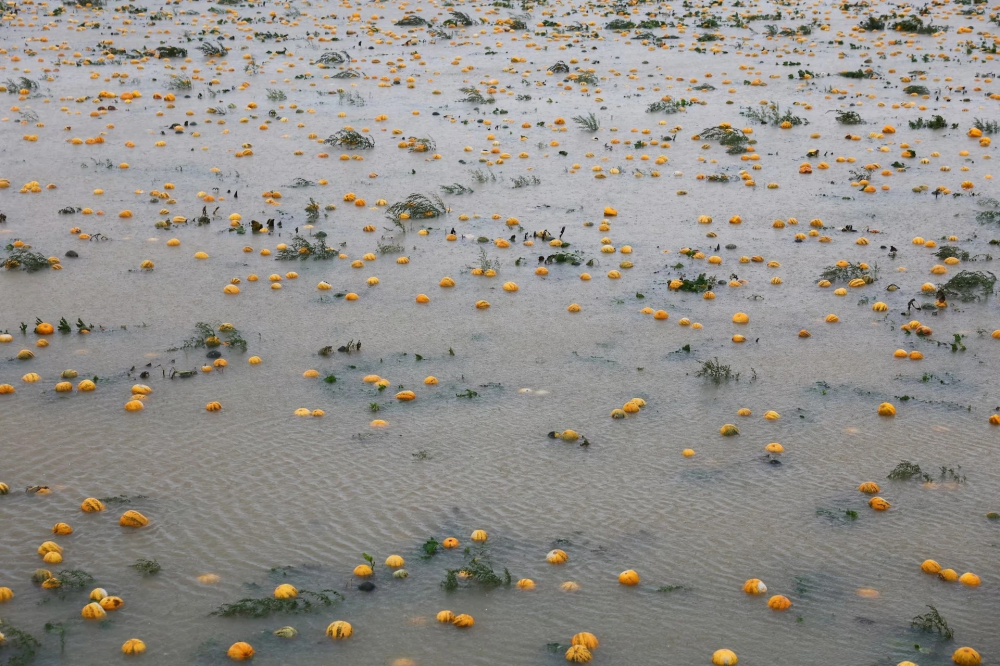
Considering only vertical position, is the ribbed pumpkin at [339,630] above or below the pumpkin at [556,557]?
below

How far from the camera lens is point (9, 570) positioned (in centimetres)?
589

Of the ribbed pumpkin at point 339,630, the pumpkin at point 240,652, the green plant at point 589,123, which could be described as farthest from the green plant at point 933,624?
the green plant at point 589,123

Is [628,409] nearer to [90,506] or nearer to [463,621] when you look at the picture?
[463,621]

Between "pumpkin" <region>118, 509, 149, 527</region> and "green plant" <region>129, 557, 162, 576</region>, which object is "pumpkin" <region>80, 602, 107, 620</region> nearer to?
"green plant" <region>129, 557, 162, 576</region>

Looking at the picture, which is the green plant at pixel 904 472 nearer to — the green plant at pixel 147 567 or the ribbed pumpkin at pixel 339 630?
the ribbed pumpkin at pixel 339 630

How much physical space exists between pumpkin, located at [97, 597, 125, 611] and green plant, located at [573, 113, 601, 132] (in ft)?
44.5

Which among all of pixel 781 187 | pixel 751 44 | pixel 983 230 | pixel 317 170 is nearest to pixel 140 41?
pixel 317 170

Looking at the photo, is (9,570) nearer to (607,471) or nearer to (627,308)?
(607,471)

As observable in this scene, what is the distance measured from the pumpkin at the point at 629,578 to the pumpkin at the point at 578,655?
0.76m

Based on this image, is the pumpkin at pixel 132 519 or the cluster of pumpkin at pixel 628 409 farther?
the cluster of pumpkin at pixel 628 409

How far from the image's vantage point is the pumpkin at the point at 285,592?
567 centimetres

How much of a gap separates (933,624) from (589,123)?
13.4 m

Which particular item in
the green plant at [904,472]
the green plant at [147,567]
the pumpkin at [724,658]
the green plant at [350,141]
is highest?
the green plant at [350,141]

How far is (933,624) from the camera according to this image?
547cm
